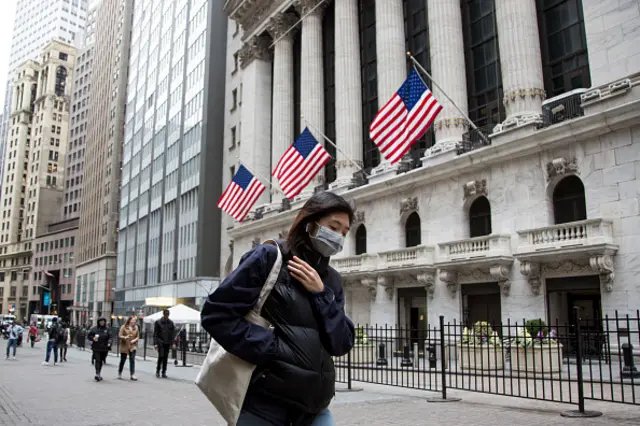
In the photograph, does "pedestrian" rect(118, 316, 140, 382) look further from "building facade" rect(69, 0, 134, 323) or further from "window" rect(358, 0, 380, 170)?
"building facade" rect(69, 0, 134, 323)

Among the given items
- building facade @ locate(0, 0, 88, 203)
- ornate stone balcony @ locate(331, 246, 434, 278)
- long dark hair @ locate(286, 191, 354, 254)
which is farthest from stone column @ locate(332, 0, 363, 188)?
building facade @ locate(0, 0, 88, 203)

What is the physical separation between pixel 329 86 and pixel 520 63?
1694cm

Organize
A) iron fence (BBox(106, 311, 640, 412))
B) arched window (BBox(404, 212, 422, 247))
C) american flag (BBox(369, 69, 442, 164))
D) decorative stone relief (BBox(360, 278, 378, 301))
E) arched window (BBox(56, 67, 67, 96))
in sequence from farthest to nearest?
arched window (BBox(56, 67, 67, 96)) < decorative stone relief (BBox(360, 278, 378, 301)) < arched window (BBox(404, 212, 422, 247)) < american flag (BBox(369, 69, 442, 164)) < iron fence (BBox(106, 311, 640, 412))

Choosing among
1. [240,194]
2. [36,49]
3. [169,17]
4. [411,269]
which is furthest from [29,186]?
[411,269]

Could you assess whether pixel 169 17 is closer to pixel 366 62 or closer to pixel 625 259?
pixel 366 62

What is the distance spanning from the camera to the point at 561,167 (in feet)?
71.4

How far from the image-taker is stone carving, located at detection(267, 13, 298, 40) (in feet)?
137

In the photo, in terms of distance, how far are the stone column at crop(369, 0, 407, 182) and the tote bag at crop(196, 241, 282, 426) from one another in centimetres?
2799

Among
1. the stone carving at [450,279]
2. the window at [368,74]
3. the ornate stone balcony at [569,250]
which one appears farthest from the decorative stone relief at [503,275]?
the window at [368,74]

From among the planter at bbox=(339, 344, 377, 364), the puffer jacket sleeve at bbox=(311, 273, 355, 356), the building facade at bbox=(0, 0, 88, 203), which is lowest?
the planter at bbox=(339, 344, 377, 364)

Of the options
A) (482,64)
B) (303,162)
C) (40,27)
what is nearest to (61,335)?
(303,162)

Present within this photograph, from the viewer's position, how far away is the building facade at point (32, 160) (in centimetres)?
12988

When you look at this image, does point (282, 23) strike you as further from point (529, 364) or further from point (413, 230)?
point (529, 364)

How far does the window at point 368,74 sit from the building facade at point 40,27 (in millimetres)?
144639
